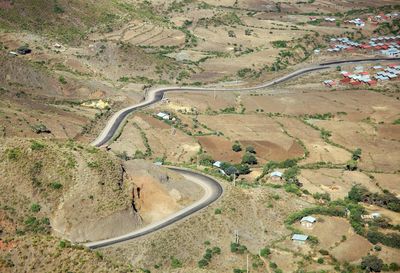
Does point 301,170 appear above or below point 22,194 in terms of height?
below

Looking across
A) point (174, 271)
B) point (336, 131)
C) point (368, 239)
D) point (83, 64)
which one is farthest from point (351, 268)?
point (83, 64)

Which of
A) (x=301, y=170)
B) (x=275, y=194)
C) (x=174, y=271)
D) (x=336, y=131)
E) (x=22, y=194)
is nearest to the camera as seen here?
(x=174, y=271)

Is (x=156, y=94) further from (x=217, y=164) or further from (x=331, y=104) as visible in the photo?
(x=217, y=164)

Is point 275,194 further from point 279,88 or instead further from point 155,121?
point 279,88

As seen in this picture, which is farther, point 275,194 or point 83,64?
point 83,64

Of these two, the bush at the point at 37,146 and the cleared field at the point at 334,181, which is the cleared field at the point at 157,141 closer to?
the cleared field at the point at 334,181

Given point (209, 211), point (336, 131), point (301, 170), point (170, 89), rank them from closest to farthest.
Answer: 1. point (209, 211)
2. point (301, 170)
3. point (336, 131)
4. point (170, 89)
